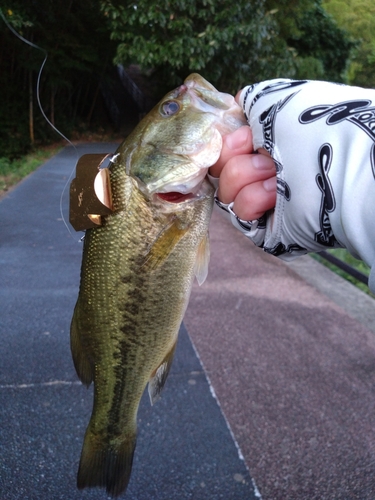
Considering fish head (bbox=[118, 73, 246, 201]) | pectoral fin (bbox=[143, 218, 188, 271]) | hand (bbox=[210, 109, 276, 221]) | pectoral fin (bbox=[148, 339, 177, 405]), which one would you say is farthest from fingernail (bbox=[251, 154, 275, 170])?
pectoral fin (bbox=[148, 339, 177, 405])

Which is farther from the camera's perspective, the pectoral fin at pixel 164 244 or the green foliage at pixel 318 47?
the green foliage at pixel 318 47

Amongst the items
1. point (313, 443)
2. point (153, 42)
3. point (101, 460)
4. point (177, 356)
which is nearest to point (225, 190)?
point (101, 460)

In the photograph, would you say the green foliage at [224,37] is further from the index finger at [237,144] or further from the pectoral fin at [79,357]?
the pectoral fin at [79,357]

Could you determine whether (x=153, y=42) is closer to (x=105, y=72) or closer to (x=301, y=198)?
(x=301, y=198)

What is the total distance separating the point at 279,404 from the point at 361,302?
7.91 feet

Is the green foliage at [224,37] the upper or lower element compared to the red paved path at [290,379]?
upper

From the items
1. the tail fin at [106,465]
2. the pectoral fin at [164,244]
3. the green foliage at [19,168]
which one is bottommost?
the green foliage at [19,168]

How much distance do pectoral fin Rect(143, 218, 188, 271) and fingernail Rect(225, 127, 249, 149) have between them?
0.32 meters

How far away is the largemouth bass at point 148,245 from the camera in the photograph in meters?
1.65

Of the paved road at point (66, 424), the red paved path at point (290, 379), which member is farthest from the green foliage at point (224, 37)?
the paved road at point (66, 424)

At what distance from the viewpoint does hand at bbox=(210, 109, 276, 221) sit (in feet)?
5.25

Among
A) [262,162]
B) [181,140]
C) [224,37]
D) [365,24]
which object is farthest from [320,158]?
[224,37]

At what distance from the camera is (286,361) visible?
410 cm

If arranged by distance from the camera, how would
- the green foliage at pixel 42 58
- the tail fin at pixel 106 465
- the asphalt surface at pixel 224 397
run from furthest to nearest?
1. the green foliage at pixel 42 58
2. the asphalt surface at pixel 224 397
3. the tail fin at pixel 106 465
